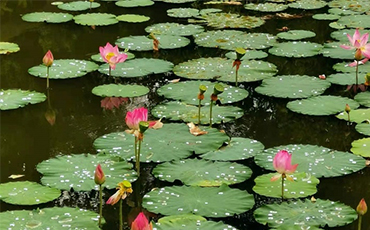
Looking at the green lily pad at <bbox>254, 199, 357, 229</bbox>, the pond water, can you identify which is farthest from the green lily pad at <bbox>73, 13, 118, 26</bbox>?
the green lily pad at <bbox>254, 199, 357, 229</bbox>

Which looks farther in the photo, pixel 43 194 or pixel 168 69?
pixel 168 69

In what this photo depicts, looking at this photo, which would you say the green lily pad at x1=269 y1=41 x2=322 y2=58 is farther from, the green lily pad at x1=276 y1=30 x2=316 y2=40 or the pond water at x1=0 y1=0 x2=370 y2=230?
the green lily pad at x1=276 y1=30 x2=316 y2=40

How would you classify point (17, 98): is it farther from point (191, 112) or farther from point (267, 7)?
point (267, 7)

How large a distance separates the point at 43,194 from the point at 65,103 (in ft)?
4.53

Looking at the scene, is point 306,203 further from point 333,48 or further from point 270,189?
point 333,48

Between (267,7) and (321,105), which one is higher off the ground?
(267,7)

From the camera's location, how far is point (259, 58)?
5176 millimetres

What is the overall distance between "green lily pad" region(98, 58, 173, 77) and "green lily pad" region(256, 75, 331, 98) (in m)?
0.83

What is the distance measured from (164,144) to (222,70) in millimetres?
1521

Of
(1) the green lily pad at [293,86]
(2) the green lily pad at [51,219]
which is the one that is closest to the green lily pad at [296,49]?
(1) the green lily pad at [293,86]

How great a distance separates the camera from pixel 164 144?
344 cm

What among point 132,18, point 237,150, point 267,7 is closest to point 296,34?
point 267,7

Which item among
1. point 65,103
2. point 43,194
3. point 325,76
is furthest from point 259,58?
point 43,194

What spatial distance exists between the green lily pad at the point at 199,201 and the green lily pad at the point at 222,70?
5.92ft
